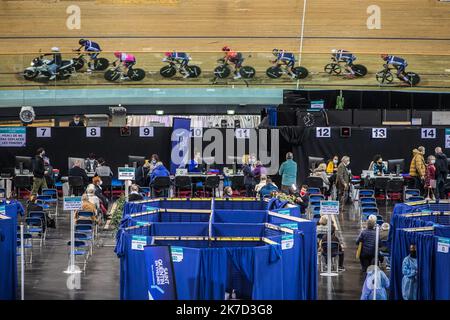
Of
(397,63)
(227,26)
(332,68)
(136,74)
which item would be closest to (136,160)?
(136,74)

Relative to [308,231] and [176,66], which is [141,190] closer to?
[176,66]

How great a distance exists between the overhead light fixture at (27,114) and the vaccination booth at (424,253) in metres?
15.4

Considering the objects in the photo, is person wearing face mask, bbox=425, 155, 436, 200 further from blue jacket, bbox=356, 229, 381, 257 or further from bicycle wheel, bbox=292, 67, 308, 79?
blue jacket, bbox=356, 229, 381, 257

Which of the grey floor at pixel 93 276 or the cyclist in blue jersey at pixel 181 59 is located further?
the cyclist in blue jersey at pixel 181 59


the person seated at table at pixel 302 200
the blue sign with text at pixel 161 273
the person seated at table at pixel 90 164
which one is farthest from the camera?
the person seated at table at pixel 90 164

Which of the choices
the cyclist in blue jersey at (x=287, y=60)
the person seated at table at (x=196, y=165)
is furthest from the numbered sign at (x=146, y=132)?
the cyclist in blue jersey at (x=287, y=60)

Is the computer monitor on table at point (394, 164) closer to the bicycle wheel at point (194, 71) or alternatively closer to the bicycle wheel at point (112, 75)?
the bicycle wheel at point (194, 71)

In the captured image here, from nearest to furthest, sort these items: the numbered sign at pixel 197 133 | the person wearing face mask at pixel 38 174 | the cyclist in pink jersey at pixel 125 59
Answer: the person wearing face mask at pixel 38 174 → the numbered sign at pixel 197 133 → the cyclist in pink jersey at pixel 125 59

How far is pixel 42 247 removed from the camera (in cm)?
2150

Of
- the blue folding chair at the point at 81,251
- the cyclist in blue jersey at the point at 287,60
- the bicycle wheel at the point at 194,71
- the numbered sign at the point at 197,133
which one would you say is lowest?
the blue folding chair at the point at 81,251

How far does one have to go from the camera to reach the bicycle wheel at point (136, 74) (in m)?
32.1

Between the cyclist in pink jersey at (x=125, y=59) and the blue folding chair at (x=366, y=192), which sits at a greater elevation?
the cyclist in pink jersey at (x=125, y=59)

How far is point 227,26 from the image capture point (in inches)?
1540
